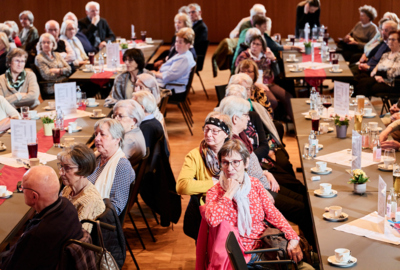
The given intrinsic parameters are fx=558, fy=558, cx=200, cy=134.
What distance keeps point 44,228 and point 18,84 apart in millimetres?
4131

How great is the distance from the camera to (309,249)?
11.5ft

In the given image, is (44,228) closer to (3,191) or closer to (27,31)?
(3,191)

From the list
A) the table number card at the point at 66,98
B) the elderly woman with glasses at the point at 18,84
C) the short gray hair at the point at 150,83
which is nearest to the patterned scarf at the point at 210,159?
the short gray hair at the point at 150,83

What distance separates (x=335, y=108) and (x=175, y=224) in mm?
1955

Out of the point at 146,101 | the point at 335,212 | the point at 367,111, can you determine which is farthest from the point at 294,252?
the point at 367,111

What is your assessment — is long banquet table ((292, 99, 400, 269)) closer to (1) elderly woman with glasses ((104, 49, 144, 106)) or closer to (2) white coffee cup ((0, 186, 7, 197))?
(2) white coffee cup ((0, 186, 7, 197))

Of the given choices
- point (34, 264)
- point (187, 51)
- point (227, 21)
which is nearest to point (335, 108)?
point (187, 51)

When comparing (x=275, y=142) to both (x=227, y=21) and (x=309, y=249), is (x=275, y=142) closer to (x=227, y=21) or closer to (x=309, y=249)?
(x=309, y=249)

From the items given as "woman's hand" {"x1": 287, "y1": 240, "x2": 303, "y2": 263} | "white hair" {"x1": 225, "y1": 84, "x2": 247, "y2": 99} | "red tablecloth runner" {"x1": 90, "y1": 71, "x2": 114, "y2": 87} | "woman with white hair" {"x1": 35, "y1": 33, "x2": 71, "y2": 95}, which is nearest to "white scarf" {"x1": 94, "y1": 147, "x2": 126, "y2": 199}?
"woman's hand" {"x1": 287, "y1": 240, "x2": 303, "y2": 263}

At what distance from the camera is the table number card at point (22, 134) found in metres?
4.42

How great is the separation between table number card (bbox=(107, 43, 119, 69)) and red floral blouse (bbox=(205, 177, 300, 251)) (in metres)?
5.13

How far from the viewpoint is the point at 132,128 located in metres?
4.65

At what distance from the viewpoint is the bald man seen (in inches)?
112

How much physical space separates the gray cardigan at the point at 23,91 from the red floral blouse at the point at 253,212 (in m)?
3.90
